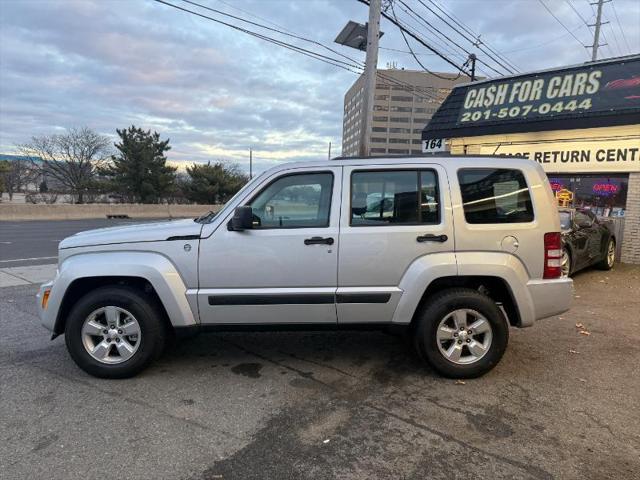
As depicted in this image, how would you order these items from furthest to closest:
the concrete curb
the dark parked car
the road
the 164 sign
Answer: the concrete curb
the 164 sign
the road
the dark parked car

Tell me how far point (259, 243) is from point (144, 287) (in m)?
1.15

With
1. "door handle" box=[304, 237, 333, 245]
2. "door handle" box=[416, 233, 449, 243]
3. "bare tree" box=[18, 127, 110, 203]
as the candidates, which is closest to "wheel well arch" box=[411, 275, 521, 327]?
"door handle" box=[416, 233, 449, 243]

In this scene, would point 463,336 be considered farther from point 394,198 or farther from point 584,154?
point 584,154

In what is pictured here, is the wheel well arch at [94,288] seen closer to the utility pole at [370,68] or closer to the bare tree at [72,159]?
the utility pole at [370,68]

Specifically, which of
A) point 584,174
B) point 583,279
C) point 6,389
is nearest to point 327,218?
point 6,389

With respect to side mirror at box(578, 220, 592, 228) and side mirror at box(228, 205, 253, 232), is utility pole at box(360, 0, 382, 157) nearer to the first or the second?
side mirror at box(578, 220, 592, 228)

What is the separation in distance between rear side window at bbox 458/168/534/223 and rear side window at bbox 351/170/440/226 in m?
0.28

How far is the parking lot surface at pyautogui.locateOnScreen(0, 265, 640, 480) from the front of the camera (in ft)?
9.47

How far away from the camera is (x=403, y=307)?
406 cm

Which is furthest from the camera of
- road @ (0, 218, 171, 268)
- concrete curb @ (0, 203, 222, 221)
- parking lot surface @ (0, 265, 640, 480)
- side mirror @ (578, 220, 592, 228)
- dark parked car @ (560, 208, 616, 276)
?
concrete curb @ (0, 203, 222, 221)

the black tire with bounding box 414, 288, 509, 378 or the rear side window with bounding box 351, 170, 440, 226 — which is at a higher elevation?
the rear side window with bounding box 351, 170, 440, 226

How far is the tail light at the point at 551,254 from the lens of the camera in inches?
163

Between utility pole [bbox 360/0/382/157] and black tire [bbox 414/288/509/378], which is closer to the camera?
black tire [bbox 414/288/509/378]

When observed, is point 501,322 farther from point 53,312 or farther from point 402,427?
point 53,312
